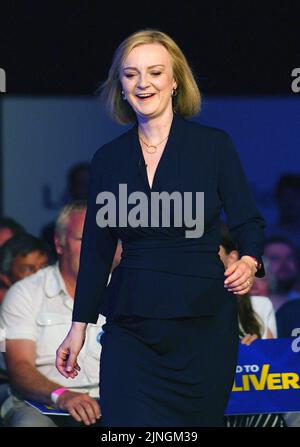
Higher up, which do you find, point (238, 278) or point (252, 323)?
point (238, 278)

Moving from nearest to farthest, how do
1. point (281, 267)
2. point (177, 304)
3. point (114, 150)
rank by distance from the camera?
point (177, 304), point (114, 150), point (281, 267)

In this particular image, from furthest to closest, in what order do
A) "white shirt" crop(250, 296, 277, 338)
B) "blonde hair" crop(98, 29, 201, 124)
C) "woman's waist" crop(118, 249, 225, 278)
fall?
"white shirt" crop(250, 296, 277, 338) → "blonde hair" crop(98, 29, 201, 124) → "woman's waist" crop(118, 249, 225, 278)

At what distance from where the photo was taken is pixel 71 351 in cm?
389

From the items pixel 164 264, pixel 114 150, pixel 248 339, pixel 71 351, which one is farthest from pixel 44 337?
pixel 164 264

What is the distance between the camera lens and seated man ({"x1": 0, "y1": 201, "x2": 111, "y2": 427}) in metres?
5.29

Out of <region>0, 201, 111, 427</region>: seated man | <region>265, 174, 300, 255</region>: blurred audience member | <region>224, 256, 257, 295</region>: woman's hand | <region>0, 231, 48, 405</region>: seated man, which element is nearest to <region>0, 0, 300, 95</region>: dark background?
<region>265, 174, 300, 255</region>: blurred audience member

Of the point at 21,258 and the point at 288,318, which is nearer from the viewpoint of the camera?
the point at 288,318

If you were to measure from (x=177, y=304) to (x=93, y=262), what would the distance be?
333 mm

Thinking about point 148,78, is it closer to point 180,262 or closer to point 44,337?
point 180,262

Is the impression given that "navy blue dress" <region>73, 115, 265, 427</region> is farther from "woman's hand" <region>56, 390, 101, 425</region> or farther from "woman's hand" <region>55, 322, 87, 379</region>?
"woman's hand" <region>56, 390, 101, 425</region>

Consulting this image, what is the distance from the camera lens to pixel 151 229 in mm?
3736

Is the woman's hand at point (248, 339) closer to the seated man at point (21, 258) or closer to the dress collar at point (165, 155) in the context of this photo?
the dress collar at point (165, 155)

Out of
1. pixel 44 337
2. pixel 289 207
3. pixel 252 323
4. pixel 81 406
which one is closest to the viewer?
pixel 81 406

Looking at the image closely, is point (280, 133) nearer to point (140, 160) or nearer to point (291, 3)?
point (291, 3)
